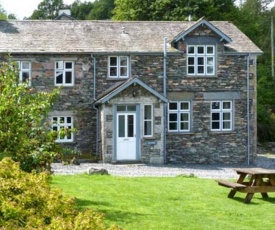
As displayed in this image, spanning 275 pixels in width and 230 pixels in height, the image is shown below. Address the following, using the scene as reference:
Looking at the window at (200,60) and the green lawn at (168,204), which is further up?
the window at (200,60)

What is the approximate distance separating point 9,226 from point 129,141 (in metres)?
25.3

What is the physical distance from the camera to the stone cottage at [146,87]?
1249 inches

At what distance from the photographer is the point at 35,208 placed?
23.2ft

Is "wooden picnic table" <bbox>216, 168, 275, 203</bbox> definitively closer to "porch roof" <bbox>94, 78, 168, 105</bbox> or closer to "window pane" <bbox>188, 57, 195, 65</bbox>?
"porch roof" <bbox>94, 78, 168, 105</bbox>

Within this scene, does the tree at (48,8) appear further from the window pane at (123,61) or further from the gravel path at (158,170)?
the gravel path at (158,170)

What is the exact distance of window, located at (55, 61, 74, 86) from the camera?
32438mm

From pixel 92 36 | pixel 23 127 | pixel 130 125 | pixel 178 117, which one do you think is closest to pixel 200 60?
pixel 178 117

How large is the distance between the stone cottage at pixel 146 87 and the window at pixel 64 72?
0.05m

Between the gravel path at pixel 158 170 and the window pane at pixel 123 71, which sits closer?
the gravel path at pixel 158 170

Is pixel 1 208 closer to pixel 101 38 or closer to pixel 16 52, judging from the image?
pixel 16 52

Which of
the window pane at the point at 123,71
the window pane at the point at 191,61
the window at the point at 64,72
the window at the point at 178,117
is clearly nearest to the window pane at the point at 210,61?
the window pane at the point at 191,61

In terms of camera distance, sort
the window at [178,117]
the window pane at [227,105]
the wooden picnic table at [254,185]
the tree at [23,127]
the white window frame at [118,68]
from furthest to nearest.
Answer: the window pane at [227,105], the window at [178,117], the white window frame at [118,68], the wooden picnic table at [254,185], the tree at [23,127]

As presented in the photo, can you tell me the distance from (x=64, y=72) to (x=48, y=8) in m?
61.4

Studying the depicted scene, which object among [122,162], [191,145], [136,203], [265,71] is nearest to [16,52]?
[122,162]
